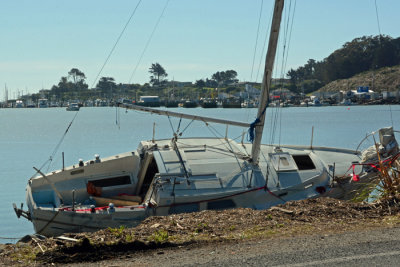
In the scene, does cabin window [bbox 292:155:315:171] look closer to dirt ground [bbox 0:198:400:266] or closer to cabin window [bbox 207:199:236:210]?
cabin window [bbox 207:199:236:210]

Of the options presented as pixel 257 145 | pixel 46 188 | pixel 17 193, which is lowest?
pixel 17 193

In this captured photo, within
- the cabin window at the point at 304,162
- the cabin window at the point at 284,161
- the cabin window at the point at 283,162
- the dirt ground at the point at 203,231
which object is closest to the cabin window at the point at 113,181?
the cabin window at the point at 283,162

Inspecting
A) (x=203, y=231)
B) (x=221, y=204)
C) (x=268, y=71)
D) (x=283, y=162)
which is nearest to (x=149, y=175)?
(x=221, y=204)

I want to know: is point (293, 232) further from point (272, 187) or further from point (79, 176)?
point (79, 176)

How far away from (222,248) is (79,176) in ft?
36.6

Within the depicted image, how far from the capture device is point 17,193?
29.0m

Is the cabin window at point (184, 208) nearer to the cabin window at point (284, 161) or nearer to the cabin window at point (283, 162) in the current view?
the cabin window at point (283, 162)

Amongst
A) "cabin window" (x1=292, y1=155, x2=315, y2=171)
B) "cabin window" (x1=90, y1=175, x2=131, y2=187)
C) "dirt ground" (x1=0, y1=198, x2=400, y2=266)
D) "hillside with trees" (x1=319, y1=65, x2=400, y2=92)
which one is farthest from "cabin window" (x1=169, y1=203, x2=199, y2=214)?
"hillside with trees" (x1=319, y1=65, x2=400, y2=92)

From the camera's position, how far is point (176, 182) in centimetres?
1571

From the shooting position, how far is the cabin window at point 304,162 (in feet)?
58.6

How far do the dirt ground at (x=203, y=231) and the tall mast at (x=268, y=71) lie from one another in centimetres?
662

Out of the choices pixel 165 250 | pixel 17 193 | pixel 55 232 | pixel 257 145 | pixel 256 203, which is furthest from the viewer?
pixel 17 193

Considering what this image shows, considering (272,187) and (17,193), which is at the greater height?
(272,187)

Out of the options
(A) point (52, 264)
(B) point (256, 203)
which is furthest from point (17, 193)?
(A) point (52, 264)
